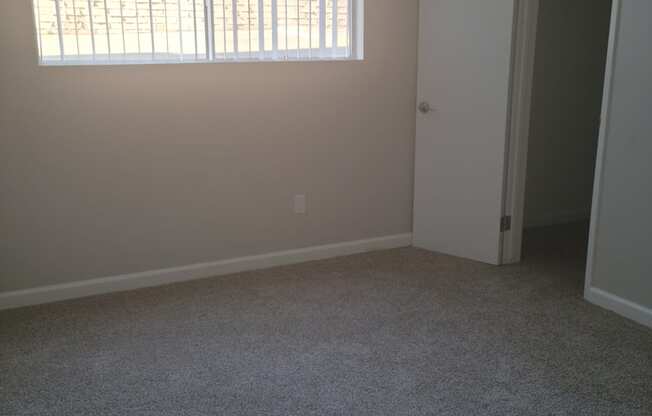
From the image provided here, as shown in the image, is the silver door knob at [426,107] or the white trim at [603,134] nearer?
the white trim at [603,134]

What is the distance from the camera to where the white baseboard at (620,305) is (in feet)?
10.2

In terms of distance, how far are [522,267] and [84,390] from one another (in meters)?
2.49

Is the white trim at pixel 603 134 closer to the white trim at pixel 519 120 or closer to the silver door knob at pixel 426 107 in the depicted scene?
the white trim at pixel 519 120

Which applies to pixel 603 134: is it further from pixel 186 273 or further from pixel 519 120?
pixel 186 273

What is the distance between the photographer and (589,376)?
2682 millimetres

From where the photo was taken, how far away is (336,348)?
293cm

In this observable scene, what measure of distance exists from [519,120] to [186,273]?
6.69ft

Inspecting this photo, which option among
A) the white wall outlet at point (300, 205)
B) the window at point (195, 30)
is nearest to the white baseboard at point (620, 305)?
the white wall outlet at point (300, 205)

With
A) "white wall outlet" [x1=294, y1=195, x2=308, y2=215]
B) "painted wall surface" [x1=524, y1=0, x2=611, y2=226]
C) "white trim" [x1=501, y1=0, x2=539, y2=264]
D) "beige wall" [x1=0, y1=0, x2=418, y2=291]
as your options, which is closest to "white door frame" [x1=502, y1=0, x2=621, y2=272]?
"white trim" [x1=501, y1=0, x2=539, y2=264]

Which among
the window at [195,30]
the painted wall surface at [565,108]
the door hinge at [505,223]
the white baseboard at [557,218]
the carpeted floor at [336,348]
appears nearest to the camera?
the carpeted floor at [336,348]

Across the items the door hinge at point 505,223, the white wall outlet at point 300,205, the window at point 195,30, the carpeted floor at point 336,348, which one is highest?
the window at point 195,30

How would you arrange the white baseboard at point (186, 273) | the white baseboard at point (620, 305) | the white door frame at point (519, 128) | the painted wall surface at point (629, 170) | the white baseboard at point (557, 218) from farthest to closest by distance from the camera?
the white baseboard at point (557, 218) → the white door frame at point (519, 128) → the white baseboard at point (186, 273) → the white baseboard at point (620, 305) → the painted wall surface at point (629, 170)

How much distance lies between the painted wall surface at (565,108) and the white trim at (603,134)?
4.54ft

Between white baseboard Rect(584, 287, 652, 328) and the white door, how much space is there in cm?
67
